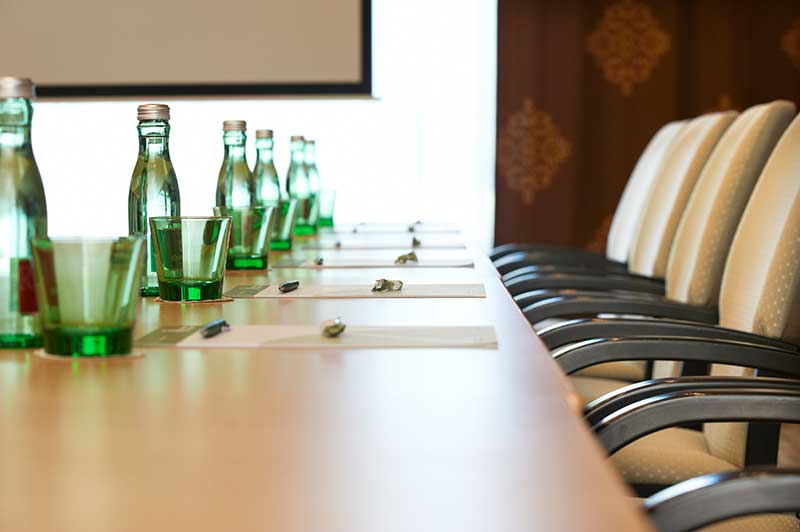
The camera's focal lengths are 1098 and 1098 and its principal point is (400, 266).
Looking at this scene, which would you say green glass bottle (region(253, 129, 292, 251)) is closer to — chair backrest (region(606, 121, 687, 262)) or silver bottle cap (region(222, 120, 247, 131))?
silver bottle cap (region(222, 120, 247, 131))

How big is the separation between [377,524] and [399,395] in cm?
32

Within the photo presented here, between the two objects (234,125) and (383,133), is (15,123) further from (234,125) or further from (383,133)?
(383,133)

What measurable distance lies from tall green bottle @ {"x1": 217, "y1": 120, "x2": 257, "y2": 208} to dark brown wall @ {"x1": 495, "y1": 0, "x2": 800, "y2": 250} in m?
3.85

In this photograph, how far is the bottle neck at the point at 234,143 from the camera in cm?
225

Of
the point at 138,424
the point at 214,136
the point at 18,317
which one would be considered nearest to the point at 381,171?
the point at 214,136

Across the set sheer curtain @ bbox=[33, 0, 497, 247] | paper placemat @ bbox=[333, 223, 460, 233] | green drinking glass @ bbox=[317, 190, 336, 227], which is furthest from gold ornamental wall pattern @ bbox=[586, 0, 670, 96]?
green drinking glass @ bbox=[317, 190, 336, 227]

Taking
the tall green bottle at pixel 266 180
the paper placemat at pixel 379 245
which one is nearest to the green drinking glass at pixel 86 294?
the paper placemat at pixel 379 245

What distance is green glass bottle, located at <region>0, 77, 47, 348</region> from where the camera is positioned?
3.67 feet

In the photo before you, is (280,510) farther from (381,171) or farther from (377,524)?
(381,171)

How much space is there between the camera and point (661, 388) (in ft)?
4.10

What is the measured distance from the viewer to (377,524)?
54 cm

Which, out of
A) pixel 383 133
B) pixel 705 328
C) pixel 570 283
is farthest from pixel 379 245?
pixel 383 133

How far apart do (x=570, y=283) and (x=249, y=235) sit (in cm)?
95

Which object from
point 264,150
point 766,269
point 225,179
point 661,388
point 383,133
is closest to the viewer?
point 661,388
